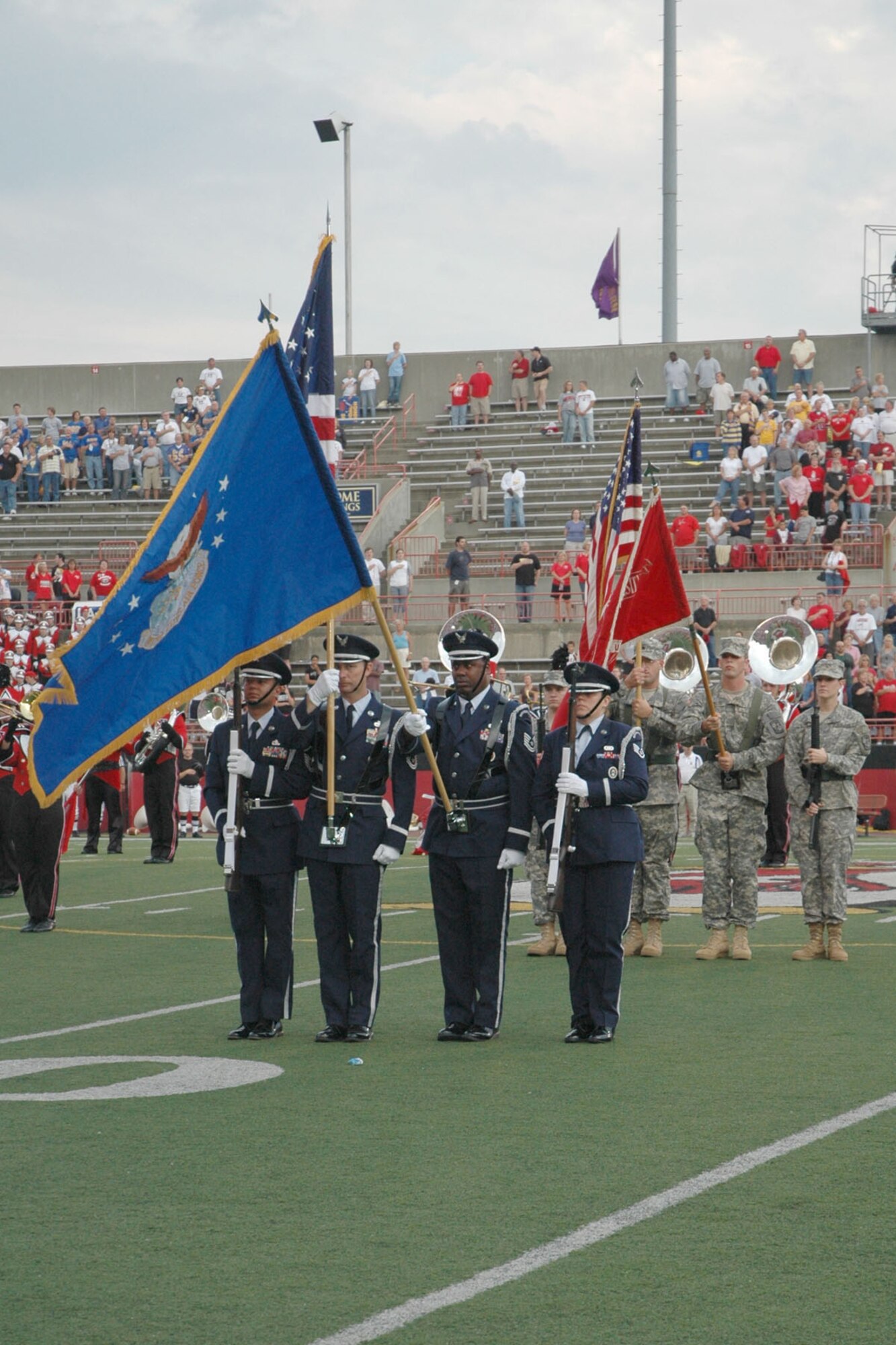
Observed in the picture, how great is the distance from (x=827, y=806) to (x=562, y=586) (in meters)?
18.4

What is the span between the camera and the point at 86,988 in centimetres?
1076

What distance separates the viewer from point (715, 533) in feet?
97.7

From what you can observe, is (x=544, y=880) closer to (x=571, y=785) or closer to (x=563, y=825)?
(x=563, y=825)

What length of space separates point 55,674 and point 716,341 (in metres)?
29.5

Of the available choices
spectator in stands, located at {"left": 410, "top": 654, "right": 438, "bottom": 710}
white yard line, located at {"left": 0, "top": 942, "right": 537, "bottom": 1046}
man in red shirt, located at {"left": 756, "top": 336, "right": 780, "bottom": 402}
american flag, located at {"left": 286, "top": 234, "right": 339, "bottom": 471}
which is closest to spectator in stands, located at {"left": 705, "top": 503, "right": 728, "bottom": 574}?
man in red shirt, located at {"left": 756, "top": 336, "right": 780, "bottom": 402}

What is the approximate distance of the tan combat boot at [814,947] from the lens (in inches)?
455

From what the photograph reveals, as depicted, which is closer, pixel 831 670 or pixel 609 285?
pixel 831 670

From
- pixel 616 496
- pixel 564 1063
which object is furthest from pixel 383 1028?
pixel 616 496

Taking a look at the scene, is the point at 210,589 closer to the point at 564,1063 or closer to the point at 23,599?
the point at 564,1063

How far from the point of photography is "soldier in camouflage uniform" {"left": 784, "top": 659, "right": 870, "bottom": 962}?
452 inches

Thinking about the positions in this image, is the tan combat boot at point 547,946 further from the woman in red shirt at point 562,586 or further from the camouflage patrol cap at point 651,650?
the woman in red shirt at point 562,586

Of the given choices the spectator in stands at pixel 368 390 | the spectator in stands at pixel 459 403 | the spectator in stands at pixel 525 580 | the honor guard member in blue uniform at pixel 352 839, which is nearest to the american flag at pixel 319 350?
the honor guard member in blue uniform at pixel 352 839

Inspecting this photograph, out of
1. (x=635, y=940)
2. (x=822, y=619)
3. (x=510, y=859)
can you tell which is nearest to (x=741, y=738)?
(x=635, y=940)

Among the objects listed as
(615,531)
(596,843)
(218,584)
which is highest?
(615,531)
